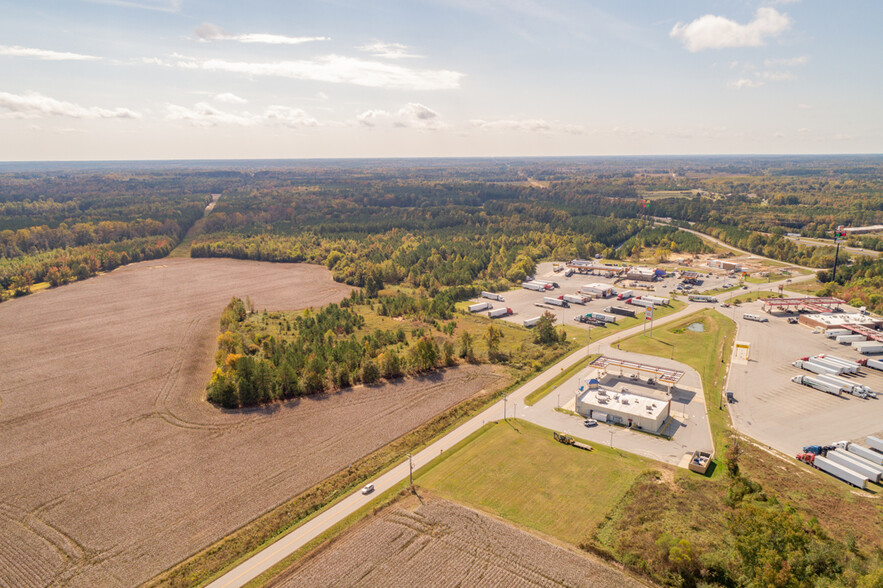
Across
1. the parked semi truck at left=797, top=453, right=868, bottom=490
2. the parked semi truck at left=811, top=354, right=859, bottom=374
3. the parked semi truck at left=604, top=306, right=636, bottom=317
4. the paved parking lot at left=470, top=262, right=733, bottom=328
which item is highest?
the parked semi truck at left=811, top=354, right=859, bottom=374

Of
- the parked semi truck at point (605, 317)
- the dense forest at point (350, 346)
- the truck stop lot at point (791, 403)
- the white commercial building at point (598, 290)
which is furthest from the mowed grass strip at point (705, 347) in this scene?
the white commercial building at point (598, 290)

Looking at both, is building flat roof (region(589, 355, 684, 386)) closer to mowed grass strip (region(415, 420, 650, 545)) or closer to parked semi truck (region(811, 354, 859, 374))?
mowed grass strip (region(415, 420, 650, 545))

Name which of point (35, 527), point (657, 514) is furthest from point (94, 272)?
point (657, 514)

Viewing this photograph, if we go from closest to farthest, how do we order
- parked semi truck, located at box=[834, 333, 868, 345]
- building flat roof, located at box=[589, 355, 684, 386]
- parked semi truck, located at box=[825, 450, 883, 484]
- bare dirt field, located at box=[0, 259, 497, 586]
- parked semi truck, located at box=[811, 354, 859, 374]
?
bare dirt field, located at box=[0, 259, 497, 586]
parked semi truck, located at box=[825, 450, 883, 484]
building flat roof, located at box=[589, 355, 684, 386]
parked semi truck, located at box=[811, 354, 859, 374]
parked semi truck, located at box=[834, 333, 868, 345]

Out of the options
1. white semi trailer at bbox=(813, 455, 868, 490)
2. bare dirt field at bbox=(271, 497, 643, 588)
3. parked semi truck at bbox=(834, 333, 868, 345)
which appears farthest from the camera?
parked semi truck at bbox=(834, 333, 868, 345)

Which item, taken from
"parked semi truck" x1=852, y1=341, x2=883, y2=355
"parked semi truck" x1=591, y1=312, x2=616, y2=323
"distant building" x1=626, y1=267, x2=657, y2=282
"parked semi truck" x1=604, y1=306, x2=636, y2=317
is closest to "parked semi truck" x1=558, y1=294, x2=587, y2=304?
"parked semi truck" x1=604, y1=306, x2=636, y2=317

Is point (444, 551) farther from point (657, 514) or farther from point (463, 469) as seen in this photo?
point (657, 514)
